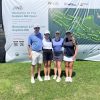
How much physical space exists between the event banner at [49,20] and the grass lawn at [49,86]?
3.70 feet

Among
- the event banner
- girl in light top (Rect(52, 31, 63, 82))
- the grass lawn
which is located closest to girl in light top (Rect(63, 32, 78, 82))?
girl in light top (Rect(52, 31, 63, 82))

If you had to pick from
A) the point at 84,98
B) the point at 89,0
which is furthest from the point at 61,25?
the point at 84,98

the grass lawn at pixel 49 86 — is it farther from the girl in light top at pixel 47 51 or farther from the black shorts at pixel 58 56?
the black shorts at pixel 58 56

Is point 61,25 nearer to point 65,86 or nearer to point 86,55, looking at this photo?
point 86,55

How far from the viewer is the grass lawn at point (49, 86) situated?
9516mm

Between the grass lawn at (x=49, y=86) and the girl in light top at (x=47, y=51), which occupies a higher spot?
the girl in light top at (x=47, y=51)

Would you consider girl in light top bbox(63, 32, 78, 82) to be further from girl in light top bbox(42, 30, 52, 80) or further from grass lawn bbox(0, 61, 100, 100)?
grass lawn bbox(0, 61, 100, 100)

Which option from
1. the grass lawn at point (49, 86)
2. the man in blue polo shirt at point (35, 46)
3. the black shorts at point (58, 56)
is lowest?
the grass lawn at point (49, 86)

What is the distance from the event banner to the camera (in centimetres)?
1288

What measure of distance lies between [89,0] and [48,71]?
Answer: 3656 millimetres

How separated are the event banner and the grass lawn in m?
1.13

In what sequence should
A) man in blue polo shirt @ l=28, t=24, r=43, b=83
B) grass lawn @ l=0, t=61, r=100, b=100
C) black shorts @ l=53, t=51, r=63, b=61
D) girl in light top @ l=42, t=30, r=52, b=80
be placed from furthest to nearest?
black shorts @ l=53, t=51, r=63, b=61 → girl in light top @ l=42, t=30, r=52, b=80 → man in blue polo shirt @ l=28, t=24, r=43, b=83 → grass lawn @ l=0, t=61, r=100, b=100

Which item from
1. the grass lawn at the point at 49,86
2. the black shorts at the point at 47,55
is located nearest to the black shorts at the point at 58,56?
the black shorts at the point at 47,55

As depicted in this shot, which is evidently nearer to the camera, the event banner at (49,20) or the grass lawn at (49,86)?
the grass lawn at (49,86)
